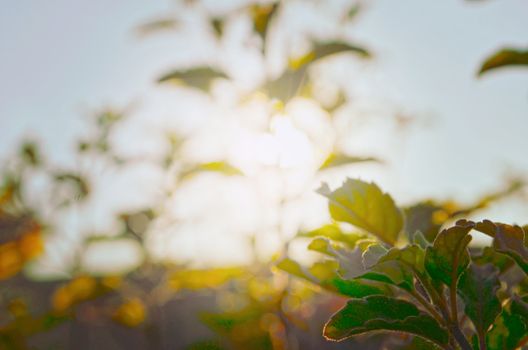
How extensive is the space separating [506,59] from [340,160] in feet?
2.47

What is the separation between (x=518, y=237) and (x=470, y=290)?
17 cm

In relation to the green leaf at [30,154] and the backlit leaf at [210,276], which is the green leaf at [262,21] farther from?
the green leaf at [30,154]

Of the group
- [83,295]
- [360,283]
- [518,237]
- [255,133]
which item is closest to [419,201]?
[360,283]

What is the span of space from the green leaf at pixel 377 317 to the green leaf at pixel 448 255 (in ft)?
0.25

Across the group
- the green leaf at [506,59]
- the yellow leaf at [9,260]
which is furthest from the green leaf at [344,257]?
the yellow leaf at [9,260]

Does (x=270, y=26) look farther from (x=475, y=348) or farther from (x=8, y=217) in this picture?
(x=8, y=217)

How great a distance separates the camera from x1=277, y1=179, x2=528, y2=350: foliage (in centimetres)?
81

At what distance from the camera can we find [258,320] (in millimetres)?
2852

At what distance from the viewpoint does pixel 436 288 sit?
0.89 m

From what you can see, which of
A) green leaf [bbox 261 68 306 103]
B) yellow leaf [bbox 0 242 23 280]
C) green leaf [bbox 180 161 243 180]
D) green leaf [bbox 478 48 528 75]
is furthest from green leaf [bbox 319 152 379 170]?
yellow leaf [bbox 0 242 23 280]

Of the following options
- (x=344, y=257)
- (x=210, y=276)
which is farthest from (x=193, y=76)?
(x=344, y=257)

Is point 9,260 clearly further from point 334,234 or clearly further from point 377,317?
point 377,317

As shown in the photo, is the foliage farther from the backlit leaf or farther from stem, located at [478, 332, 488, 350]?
the backlit leaf

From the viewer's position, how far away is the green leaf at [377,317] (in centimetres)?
88
